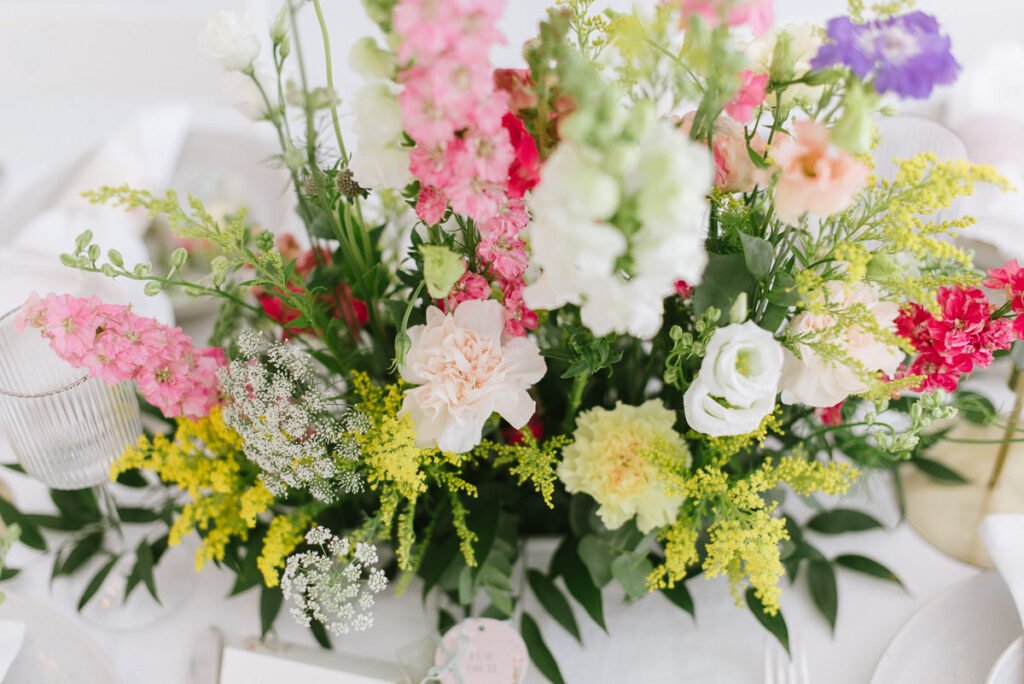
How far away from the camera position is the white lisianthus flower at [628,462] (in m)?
0.64

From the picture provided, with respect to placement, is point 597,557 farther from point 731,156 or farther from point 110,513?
point 110,513

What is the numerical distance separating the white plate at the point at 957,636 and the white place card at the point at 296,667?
449mm

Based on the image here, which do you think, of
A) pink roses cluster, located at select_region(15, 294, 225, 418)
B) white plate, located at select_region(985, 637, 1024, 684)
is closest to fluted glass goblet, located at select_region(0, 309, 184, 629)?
pink roses cluster, located at select_region(15, 294, 225, 418)

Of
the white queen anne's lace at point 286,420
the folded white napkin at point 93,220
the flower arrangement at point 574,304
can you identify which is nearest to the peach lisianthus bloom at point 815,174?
the flower arrangement at point 574,304

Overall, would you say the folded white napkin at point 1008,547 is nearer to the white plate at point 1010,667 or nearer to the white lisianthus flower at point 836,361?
the white plate at point 1010,667

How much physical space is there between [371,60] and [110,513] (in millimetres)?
583

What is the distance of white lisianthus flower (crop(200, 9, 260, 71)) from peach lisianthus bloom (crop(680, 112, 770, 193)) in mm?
331

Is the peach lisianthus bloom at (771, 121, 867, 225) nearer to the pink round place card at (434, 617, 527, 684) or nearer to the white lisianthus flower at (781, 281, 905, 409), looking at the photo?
the white lisianthus flower at (781, 281, 905, 409)

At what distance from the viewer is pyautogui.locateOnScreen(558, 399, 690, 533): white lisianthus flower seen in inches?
25.1

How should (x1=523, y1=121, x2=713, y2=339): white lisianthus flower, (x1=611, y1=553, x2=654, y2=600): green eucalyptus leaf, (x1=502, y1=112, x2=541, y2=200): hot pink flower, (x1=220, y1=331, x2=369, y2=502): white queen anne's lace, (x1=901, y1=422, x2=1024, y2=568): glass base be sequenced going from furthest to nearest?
(x1=901, y1=422, x2=1024, y2=568): glass base < (x1=611, y1=553, x2=654, y2=600): green eucalyptus leaf < (x1=220, y1=331, x2=369, y2=502): white queen anne's lace < (x1=502, y1=112, x2=541, y2=200): hot pink flower < (x1=523, y1=121, x2=713, y2=339): white lisianthus flower

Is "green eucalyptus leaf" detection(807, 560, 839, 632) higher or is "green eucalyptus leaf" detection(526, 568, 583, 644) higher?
"green eucalyptus leaf" detection(807, 560, 839, 632)

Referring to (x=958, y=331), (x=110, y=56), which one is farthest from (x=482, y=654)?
(x=110, y=56)

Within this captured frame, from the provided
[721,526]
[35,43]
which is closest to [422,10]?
[721,526]

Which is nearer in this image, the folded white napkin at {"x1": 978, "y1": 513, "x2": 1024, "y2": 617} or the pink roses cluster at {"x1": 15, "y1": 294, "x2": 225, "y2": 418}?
the pink roses cluster at {"x1": 15, "y1": 294, "x2": 225, "y2": 418}
